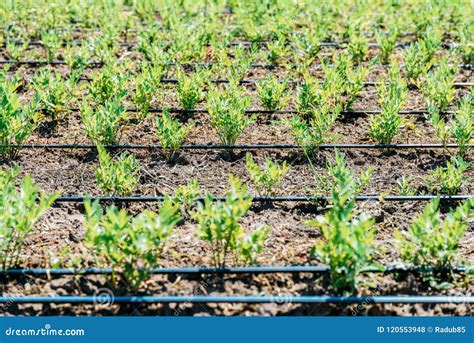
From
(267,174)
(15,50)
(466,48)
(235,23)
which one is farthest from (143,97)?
(466,48)

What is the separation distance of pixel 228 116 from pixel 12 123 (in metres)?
A: 1.43

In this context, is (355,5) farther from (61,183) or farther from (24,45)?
(61,183)

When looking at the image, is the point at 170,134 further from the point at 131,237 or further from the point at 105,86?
the point at 131,237

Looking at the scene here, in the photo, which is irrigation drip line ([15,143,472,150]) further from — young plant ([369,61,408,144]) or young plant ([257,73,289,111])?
young plant ([257,73,289,111])

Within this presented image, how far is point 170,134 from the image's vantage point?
4828 mm

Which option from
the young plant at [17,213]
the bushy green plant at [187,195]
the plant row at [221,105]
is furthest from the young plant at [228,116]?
the young plant at [17,213]

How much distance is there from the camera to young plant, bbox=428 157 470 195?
14.6 ft

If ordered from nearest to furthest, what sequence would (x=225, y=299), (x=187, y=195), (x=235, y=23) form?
(x=225, y=299) → (x=187, y=195) → (x=235, y=23)

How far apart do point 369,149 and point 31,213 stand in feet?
8.28

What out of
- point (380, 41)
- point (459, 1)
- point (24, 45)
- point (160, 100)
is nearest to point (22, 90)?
point (24, 45)

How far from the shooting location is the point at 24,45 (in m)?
6.40

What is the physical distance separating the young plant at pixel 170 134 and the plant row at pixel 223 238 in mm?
1129

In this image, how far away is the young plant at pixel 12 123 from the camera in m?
4.71

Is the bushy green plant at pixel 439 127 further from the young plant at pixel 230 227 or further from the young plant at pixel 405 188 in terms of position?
the young plant at pixel 230 227
